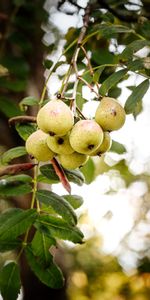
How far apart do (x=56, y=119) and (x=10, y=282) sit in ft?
2.56

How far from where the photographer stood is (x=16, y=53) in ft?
8.95

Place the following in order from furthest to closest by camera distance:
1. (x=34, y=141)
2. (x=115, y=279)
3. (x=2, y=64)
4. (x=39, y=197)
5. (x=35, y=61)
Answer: (x=115, y=279)
(x=35, y=61)
(x=2, y=64)
(x=39, y=197)
(x=34, y=141)

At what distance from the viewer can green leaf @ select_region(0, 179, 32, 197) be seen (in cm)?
154

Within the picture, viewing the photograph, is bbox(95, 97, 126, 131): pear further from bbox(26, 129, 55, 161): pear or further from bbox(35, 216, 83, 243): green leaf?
bbox(35, 216, 83, 243): green leaf

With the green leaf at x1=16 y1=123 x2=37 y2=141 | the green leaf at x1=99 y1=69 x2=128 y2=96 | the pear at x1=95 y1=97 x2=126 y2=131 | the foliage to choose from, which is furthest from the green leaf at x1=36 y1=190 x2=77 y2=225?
the green leaf at x1=99 y1=69 x2=128 y2=96

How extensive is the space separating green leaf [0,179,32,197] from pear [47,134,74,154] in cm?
35

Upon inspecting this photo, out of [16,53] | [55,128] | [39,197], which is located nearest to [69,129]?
[55,128]

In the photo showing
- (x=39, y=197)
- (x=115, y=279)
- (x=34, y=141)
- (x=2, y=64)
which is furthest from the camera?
(x=115, y=279)

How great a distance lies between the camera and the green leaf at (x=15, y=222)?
144 centimetres

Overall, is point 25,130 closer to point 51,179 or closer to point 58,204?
point 51,179

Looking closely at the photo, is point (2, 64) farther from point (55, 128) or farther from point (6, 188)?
point (55, 128)

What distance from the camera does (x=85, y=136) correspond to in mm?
1166

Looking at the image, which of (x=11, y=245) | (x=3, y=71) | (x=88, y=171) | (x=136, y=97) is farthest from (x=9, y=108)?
(x=136, y=97)

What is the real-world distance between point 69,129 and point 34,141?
156 millimetres
